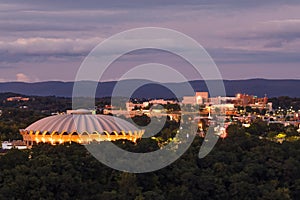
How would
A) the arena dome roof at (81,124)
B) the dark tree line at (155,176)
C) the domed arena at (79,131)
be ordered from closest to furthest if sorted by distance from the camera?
the dark tree line at (155,176) → the domed arena at (79,131) → the arena dome roof at (81,124)

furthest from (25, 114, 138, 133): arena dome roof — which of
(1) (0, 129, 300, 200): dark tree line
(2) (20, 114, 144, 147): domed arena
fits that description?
(1) (0, 129, 300, 200): dark tree line

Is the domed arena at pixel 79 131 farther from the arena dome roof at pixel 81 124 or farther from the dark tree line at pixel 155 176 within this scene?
the dark tree line at pixel 155 176

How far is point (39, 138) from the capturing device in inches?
1831

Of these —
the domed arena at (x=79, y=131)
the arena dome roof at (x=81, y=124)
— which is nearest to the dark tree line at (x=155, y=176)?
the domed arena at (x=79, y=131)

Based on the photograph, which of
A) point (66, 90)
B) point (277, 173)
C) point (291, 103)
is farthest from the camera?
point (66, 90)

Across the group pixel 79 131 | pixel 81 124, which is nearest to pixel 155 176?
pixel 79 131

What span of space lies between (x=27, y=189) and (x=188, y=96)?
8200 cm

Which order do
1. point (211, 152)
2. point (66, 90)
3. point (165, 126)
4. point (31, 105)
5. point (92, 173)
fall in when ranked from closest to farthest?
1. point (92, 173)
2. point (211, 152)
3. point (165, 126)
4. point (31, 105)
5. point (66, 90)

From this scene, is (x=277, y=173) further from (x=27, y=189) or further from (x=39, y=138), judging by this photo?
(x=39, y=138)

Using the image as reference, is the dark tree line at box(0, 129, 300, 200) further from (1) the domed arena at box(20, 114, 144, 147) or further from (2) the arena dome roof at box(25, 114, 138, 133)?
(2) the arena dome roof at box(25, 114, 138, 133)

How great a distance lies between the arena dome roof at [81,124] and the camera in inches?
1806

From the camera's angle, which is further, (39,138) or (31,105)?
(31,105)

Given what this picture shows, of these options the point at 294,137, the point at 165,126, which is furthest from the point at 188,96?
the point at 294,137

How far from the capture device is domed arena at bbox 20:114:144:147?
45000mm
